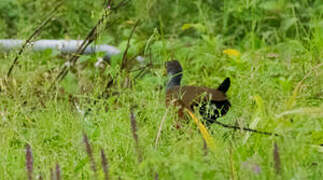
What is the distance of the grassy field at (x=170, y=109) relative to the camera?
210 cm

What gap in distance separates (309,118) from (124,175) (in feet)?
2.40

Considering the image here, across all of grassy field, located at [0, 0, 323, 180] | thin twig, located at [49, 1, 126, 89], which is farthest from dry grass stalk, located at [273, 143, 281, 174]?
thin twig, located at [49, 1, 126, 89]

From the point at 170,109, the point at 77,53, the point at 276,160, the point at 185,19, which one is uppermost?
the point at 185,19

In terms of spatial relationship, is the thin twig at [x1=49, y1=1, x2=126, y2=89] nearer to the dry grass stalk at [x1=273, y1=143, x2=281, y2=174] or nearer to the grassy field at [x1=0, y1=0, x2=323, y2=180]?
the grassy field at [x1=0, y1=0, x2=323, y2=180]

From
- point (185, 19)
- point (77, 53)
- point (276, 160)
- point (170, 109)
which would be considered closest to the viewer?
point (276, 160)

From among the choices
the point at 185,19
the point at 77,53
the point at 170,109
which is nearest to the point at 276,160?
the point at 170,109

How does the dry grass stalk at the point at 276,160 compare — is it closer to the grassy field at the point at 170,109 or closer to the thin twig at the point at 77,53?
the grassy field at the point at 170,109

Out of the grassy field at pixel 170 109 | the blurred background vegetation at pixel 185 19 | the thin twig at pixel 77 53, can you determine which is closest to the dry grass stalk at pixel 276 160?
the grassy field at pixel 170 109

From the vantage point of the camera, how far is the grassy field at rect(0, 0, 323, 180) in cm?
210

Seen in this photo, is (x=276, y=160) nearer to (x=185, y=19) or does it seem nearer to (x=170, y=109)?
(x=170, y=109)

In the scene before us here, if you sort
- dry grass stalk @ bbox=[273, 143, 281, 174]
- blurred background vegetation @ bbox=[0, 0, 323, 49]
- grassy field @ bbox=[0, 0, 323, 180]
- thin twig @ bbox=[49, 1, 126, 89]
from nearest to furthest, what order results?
dry grass stalk @ bbox=[273, 143, 281, 174] → grassy field @ bbox=[0, 0, 323, 180] → thin twig @ bbox=[49, 1, 126, 89] → blurred background vegetation @ bbox=[0, 0, 323, 49]

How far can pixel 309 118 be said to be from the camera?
7.46ft

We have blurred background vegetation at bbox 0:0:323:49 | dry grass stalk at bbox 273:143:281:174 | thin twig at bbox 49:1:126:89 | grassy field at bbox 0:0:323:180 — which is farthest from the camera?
blurred background vegetation at bbox 0:0:323:49

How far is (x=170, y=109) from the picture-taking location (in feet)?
9.70
